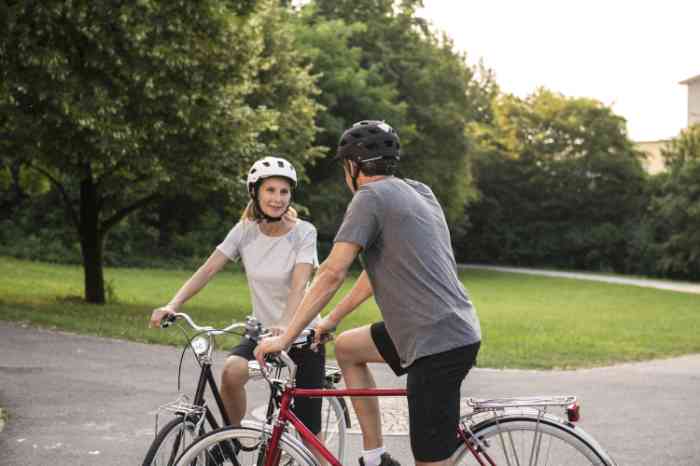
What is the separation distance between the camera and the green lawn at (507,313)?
13883mm

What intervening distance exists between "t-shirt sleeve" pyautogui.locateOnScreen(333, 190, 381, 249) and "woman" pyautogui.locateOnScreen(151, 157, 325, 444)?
3.42ft

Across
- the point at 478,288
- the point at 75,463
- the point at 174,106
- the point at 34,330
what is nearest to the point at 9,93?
the point at 174,106

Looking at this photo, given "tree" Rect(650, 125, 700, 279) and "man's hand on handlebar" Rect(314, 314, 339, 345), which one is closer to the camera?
"man's hand on handlebar" Rect(314, 314, 339, 345)

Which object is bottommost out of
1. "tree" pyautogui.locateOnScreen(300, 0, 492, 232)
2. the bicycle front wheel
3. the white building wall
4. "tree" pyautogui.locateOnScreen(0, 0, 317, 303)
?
the bicycle front wheel

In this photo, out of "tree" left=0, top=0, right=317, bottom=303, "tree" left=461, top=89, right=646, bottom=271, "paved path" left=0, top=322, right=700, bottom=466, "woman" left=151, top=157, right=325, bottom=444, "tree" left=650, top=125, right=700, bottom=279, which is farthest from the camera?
"tree" left=461, top=89, right=646, bottom=271

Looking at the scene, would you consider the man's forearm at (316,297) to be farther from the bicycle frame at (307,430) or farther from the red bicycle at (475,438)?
the bicycle frame at (307,430)

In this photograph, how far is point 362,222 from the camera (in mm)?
3641

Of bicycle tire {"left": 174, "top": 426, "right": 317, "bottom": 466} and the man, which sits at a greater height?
the man

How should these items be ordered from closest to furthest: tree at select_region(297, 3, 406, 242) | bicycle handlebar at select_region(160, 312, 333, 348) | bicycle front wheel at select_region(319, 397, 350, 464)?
bicycle handlebar at select_region(160, 312, 333, 348) → bicycle front wheel at select_region(319, 397, 350, 464) → tree at select_region(297, 3, 406, 242)

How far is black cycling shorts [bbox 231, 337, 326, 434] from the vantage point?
466cm

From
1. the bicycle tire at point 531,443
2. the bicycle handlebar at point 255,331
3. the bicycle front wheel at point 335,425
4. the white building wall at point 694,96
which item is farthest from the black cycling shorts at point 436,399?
the white building wall at point 694,96

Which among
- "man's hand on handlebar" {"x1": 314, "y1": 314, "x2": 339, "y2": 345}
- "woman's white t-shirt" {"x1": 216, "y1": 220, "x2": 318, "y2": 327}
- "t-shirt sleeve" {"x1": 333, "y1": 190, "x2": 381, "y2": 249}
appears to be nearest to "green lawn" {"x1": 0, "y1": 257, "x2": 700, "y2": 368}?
"woman's white t-shirt" {"x1": 216, "y1": 220, "x2": 318, "y2": 327}

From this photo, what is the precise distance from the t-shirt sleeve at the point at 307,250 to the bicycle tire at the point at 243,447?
1097 millimetres

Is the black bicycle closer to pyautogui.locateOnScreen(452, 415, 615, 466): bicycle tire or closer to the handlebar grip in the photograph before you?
the handlebar grip
